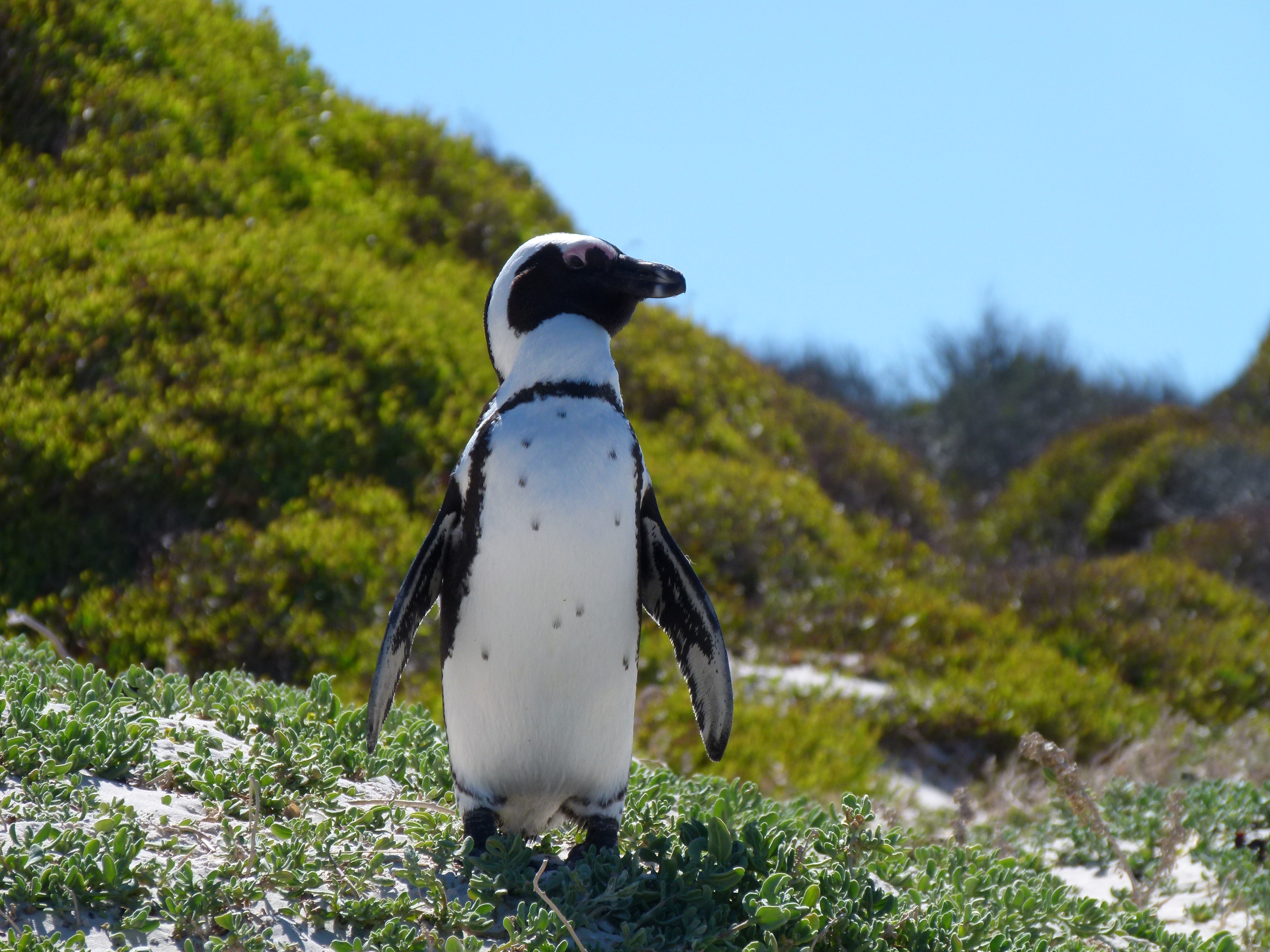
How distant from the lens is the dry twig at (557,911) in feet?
8.13

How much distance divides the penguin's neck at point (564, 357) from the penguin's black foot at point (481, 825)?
3.51 ft

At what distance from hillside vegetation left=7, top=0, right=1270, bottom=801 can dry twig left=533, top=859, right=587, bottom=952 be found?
11.6 feet

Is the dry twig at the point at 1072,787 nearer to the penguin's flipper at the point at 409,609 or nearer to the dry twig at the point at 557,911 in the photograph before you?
the dry twig at the point at 557,911

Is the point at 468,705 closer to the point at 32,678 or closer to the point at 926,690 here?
the point at 32,678

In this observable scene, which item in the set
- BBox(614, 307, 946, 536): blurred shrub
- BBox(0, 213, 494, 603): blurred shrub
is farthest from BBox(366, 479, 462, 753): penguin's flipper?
BBox(614, 307, 946, 536): blurred shrub

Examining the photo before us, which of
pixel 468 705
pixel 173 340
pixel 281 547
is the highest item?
pixel 173 340

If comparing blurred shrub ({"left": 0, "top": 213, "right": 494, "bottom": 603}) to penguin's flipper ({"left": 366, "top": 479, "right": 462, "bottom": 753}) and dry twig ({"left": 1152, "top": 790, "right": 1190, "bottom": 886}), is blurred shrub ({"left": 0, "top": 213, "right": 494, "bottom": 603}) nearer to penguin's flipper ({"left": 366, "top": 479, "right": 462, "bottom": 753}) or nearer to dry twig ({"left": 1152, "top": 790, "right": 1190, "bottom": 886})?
penguin's flipper ({"left": 366, "top": 479, "right": 462, "bottom": 753})

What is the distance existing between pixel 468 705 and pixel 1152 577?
9.31 meters

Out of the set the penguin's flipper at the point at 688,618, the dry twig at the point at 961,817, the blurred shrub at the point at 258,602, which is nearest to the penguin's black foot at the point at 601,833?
the penguin's flipper at the point at 688,618

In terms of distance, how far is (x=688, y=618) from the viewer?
3.26 m

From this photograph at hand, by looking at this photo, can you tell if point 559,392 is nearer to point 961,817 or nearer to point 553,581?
point 553,581

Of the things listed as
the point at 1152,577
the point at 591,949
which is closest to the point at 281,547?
the point at 591,949

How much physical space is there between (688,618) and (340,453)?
5.35 meters

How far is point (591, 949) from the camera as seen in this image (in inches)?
105
